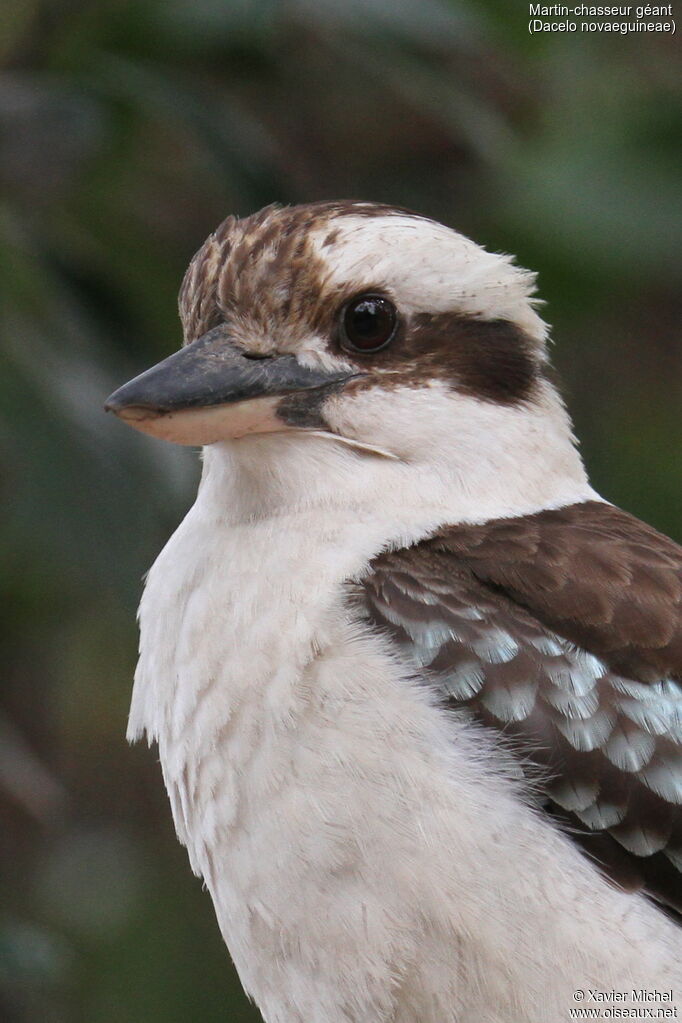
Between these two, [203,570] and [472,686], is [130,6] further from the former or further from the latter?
[472,686]

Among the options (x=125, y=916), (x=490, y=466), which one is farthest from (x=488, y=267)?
(x=125, y=916)

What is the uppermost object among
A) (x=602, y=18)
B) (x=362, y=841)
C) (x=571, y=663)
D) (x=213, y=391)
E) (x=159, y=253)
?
(x=602, y=18)

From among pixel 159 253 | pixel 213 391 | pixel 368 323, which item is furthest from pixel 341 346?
pixel 159 253

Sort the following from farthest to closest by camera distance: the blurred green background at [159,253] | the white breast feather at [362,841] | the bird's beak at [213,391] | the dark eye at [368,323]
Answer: the blurred green background at [159,253]
the dark eye at [368,323]
the bird's beak at [213,391]
the white breast feather at [362,841]

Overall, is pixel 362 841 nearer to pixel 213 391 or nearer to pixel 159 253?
pixel 213 391

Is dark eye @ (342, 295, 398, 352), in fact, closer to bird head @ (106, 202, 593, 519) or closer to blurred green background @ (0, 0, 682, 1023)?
bird head @ (106, 202, 593, 519)

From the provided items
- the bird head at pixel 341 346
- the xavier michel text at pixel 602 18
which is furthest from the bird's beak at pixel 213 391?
the xavier michel text at pixel 602 18

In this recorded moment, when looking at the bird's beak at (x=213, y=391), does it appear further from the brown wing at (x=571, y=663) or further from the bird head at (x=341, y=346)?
the brown wing at (x=571, y=663)
